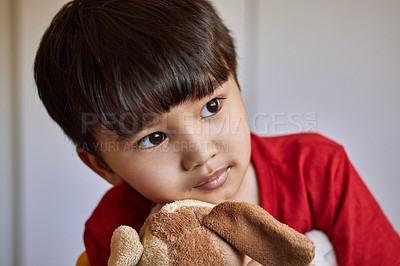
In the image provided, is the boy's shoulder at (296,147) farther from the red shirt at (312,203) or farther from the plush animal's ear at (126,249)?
the plush animal's ear at (126,249)

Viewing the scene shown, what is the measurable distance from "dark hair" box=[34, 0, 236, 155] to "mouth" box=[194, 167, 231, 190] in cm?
11

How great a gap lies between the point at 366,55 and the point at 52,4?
0.78m

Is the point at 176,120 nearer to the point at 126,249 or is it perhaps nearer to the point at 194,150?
the point at 194,150

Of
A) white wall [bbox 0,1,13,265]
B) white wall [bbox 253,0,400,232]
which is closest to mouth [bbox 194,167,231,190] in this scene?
white wall [bbox 253,0,400,232]

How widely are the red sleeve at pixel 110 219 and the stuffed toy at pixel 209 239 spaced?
0.30m

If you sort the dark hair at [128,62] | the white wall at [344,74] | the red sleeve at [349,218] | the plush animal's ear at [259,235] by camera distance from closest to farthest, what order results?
the plush animal's ear at [259,235], the dark hair at [128,62], the red sleeve at [349,218], the white wall at [344,74]

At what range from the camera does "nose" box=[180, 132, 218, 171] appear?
57 cm

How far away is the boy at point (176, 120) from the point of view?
57 centimetres

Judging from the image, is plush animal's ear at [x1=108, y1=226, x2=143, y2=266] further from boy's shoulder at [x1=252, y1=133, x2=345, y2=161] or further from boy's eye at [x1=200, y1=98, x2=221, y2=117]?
boy's shoulder at [x1=252, y1=133, x2=345, y2=161]

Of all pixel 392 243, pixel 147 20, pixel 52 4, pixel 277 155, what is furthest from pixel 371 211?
pixel 52 4

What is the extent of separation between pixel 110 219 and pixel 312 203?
36 centimetres

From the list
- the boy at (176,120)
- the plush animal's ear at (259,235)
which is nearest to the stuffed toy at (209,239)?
the plush animal's ear at (259,235)

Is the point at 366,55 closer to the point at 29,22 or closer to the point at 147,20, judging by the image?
the point at 147,20

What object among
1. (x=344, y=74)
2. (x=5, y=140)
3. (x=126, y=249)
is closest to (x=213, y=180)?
(x=126, y=249)
